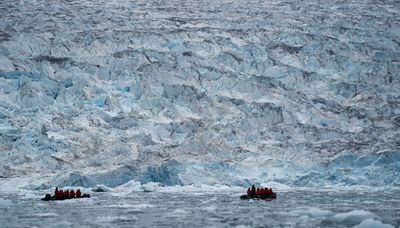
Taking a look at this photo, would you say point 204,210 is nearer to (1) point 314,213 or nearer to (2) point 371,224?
(1) point 314,213

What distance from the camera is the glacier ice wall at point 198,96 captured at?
2625cm

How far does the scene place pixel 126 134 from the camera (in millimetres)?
28422

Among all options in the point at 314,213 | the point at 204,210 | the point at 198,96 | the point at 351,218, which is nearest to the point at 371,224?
the point at 351,218

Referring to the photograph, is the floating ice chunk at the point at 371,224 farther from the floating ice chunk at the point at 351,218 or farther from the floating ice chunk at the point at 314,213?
the floating ice chunk at the point at 314,213

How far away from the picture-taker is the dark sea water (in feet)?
45.2

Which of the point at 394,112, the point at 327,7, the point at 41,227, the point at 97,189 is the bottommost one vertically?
→ the point at 41,227

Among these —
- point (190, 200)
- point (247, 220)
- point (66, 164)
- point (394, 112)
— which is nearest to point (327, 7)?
point (394, 112)

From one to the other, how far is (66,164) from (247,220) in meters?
13.3

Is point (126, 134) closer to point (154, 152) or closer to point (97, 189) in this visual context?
point (154, 152)

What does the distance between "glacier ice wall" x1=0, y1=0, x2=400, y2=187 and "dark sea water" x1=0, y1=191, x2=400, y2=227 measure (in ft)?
9.56

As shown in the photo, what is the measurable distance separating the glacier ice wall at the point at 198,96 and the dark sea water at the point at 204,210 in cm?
291

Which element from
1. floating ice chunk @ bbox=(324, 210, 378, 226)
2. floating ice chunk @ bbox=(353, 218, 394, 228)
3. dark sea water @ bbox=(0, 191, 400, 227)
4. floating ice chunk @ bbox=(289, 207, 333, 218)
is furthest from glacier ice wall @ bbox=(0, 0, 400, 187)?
floating ice chunk @ bbox=(353, 218, 394, 228)

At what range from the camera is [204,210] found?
16797 millimetres

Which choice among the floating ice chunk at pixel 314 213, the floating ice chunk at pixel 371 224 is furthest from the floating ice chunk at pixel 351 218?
the floating ice chunk at pixel 314 213
